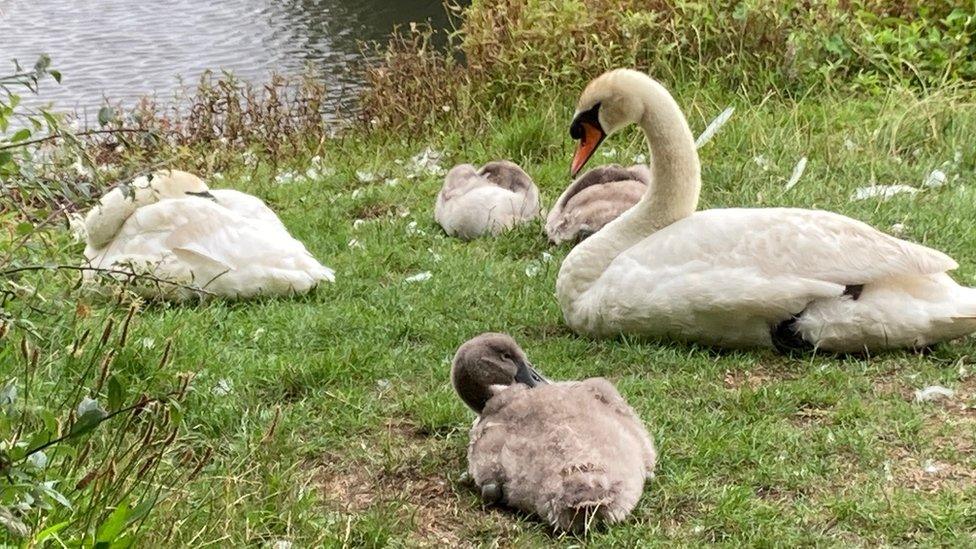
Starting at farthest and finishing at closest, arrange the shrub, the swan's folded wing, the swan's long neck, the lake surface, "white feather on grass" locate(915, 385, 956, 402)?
1. the lake surface
2. the shrub
3. the swan's long neck
4. the swan's folded wing
5. "white feather on grass" locate(915, 385, 956, 402)

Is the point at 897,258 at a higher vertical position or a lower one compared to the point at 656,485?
higher

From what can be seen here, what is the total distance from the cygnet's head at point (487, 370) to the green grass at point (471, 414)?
0.24m

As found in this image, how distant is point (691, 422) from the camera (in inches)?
176

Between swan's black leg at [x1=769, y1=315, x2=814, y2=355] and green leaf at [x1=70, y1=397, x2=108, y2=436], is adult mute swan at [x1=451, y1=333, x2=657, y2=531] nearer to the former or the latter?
swan's black leg at [x1=769, y1=315, x2=814, y2=355]

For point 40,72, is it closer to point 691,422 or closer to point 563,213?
Answer: point 691,422

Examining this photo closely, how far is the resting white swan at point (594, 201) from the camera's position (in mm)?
6855

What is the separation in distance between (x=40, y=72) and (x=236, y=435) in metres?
2.12

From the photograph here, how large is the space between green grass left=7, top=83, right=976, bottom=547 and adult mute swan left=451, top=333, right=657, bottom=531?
0.31ft

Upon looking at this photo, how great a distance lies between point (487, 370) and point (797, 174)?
4024 millimetres

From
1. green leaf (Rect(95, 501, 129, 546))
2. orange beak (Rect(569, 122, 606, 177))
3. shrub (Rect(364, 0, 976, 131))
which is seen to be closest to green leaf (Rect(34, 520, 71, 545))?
green leaf (Rect(95, 501, 129, 546))

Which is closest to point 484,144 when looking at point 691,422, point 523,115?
point 523,115

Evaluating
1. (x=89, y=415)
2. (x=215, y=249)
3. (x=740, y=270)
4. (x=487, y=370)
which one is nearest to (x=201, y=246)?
(x=215, y=249)

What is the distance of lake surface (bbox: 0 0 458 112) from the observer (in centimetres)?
1486

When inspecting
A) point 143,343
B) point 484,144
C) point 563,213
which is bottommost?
point 484,144
